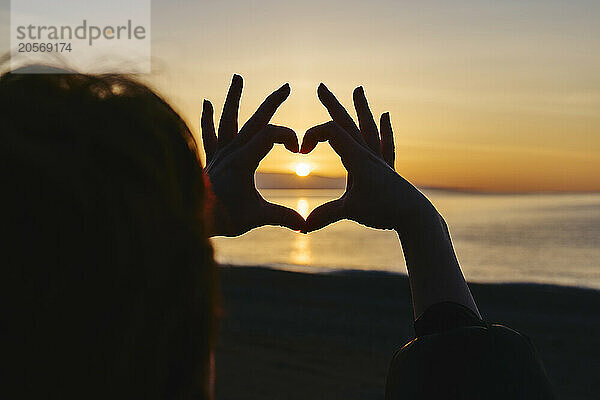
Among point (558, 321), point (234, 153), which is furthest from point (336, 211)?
point (558, 321)

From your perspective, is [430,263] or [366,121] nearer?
[430,263]

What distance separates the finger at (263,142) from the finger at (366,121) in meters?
0.52

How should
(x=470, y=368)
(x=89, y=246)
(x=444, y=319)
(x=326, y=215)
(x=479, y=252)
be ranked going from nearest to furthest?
(x=89, y=246), (x=470, y=368), (x=444, y=319), (x=326, y=215), (x=479, y=252)

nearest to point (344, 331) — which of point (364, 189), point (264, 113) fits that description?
point (364, 189)

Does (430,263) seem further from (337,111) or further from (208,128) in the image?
(208,128)

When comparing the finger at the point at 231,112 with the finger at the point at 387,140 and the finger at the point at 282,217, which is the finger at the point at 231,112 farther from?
the finger at the point at 387,140

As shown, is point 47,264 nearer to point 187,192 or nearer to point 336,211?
point 187,192

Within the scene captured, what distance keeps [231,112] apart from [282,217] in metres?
0.34

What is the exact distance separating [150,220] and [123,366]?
20 cm

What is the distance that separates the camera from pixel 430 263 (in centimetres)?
144

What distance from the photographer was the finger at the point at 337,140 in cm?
154

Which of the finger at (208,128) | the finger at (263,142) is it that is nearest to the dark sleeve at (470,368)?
the finger at (263,142)

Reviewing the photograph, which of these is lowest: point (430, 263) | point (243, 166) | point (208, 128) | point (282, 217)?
point (430, 263)

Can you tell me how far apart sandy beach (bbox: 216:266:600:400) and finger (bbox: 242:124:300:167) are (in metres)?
5.73
